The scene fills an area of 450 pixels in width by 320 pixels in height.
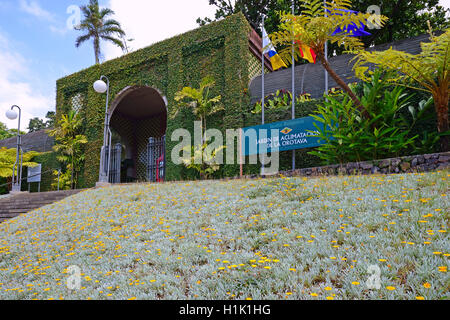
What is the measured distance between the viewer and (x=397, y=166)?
6.43 meters

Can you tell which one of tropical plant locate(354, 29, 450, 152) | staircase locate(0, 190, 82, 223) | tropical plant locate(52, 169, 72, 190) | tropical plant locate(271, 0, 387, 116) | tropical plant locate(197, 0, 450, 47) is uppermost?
tropical plant locate(197, 0, 450, 47)

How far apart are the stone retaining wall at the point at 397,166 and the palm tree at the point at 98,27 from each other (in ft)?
73.4

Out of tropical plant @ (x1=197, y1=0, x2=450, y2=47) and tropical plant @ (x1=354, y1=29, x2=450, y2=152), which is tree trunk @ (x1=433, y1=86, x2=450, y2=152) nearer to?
tropical plant @ (x1=354, y1=29, x2=450, y2=152)

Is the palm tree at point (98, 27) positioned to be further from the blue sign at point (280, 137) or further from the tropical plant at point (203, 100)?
the blue sign at point (280, 137)

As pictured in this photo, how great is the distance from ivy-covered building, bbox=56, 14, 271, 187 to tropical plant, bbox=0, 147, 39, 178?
2.85m

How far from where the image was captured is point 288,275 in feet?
8.81

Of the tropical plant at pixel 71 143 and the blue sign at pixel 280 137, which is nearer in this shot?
the blue sign at pixel 280 137

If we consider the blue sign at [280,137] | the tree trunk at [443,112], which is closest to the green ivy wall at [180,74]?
the blue sign at [280,137]

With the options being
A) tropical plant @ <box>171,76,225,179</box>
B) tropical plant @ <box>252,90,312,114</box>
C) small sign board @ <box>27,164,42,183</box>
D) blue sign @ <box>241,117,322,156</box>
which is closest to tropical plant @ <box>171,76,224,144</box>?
tropical plant @ <box>171,76,225,179</box>

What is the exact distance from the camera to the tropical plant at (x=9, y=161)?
16.0 metres

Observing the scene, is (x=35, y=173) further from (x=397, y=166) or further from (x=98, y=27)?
(x=397, y=166)

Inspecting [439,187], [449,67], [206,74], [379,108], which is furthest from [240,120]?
[439,187]

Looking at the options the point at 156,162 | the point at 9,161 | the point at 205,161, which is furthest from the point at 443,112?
the point at 9,161

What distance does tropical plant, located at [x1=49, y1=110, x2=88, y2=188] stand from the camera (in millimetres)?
14852
